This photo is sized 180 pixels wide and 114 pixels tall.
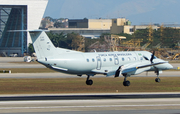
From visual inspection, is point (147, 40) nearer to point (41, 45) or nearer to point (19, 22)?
point (19, 22)

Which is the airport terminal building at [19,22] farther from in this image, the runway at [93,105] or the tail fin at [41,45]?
the runway at [93,105]

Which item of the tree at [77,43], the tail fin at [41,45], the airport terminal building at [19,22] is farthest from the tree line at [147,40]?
the tail fin at [41,45]

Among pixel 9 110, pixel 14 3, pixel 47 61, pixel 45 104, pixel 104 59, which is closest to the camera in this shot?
pixel 9 110

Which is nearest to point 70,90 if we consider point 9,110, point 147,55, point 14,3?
point 147,55

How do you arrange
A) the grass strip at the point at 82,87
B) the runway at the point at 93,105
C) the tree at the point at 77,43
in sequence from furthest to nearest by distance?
the tree at the point at 77,43 < the grass strip at the point at 82,87 < the runway at the point at 93,105

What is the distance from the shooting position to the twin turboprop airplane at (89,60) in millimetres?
39688

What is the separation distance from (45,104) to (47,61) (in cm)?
814

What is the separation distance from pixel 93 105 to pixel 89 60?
34.5ft

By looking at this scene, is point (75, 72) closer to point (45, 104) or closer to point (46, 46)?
point (46, 46)

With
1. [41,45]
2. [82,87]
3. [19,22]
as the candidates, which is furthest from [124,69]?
[19,22]

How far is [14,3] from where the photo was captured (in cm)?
15350

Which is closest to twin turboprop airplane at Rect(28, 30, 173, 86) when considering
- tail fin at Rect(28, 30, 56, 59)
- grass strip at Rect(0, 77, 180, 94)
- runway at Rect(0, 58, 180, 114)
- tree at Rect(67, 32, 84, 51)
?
tail fin at Rect(28, 30, 56, 59)

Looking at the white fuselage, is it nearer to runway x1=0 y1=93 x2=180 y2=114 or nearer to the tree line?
runway x1=0 y1=93 x2=180 y2=114

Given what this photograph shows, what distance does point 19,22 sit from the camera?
543ft
